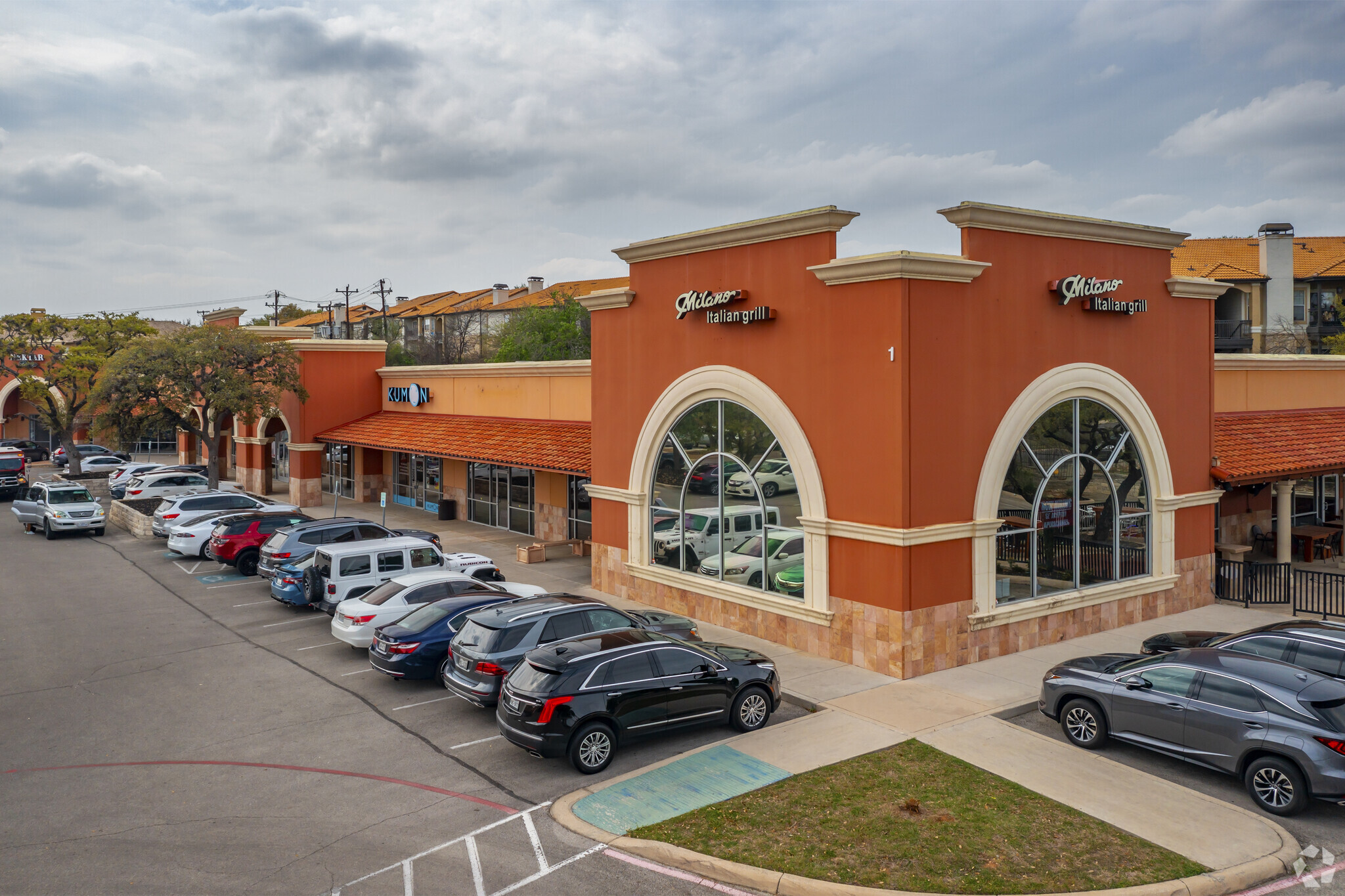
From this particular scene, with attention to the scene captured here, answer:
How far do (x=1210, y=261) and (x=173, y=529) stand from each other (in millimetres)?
64827

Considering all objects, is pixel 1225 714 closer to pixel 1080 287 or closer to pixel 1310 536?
pixel 1080 287

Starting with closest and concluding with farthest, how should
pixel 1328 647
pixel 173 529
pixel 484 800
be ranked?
pixel 484 800
pixel 1328 647
pixel 173 529

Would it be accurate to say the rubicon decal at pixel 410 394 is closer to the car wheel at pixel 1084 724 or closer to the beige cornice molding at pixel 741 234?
the beige cornice molding at pixel 741 234

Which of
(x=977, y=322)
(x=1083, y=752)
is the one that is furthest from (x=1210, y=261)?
(x=1083, y=752)

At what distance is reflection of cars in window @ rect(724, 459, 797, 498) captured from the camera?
17953mm

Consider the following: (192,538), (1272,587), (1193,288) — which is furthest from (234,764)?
(1272,587)

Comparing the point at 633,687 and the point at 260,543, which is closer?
the point at 633,687

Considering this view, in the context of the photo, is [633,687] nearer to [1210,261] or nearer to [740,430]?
[740,430]

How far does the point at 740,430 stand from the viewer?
746 inches

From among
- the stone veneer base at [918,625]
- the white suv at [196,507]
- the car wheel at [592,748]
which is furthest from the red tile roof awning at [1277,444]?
the white suv at [196,507]

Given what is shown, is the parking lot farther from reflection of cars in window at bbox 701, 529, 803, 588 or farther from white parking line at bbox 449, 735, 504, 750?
reflection of cars in window at bbox 701, 529, 803, 588

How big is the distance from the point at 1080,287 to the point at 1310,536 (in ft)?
45.5

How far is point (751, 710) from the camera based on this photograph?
44.3ft

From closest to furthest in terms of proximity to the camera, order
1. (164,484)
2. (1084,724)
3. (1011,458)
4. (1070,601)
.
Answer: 1. (1084,724)
2. (1011,458)
3. (1070,601)
4. (164,484)
